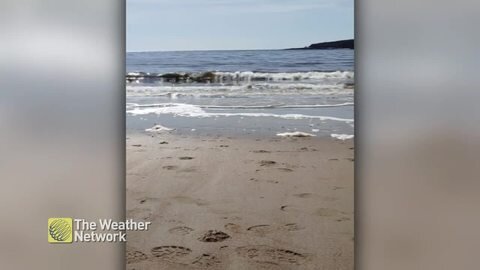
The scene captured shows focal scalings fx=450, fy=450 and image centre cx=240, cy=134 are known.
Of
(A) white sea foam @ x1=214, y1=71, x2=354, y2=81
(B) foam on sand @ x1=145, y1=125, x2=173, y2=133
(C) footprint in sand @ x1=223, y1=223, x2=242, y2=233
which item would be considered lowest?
(C) footprint in sand @ x1=223, y1=223, x2=242, y2=233

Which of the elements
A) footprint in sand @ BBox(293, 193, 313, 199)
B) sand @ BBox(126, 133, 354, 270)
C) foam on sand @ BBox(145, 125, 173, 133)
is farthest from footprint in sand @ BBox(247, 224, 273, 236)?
foam on sand @ BBox(145, 125, 173, 133)

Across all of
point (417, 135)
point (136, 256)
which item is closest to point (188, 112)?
point (136, 256)

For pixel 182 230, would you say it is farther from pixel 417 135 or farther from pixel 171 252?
pixel 417 135

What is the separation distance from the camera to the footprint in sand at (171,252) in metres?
1.76

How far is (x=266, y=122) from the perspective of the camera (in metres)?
1.81

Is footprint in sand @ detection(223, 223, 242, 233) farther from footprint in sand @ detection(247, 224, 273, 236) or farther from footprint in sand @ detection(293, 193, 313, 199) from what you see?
footprint in sand @ detection(293, 193, 313, 199)

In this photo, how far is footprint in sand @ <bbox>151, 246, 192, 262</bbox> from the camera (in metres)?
1.76

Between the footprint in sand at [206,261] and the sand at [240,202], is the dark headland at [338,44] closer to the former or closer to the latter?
the sand at [240,202]

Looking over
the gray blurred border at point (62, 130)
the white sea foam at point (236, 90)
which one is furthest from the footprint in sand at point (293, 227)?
the gray blurred border at point (62, 130)

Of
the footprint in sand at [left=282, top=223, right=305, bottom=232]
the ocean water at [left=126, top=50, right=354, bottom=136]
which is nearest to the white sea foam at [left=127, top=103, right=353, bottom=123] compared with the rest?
the ocean water at [left=126, top=50, right=354, bottom=136]

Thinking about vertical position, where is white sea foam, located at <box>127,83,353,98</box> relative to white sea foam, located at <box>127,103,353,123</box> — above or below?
above

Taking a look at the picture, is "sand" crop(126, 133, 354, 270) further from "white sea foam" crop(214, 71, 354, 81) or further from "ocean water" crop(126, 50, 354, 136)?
"white sea foam" crop(214, 71, 354, 81)

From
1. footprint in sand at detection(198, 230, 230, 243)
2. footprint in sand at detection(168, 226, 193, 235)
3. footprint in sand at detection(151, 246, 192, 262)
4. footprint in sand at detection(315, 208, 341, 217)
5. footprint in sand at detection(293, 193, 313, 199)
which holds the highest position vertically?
footprint in sand at detection(293, 193, 313, 199)

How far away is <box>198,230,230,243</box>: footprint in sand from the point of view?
176cm
